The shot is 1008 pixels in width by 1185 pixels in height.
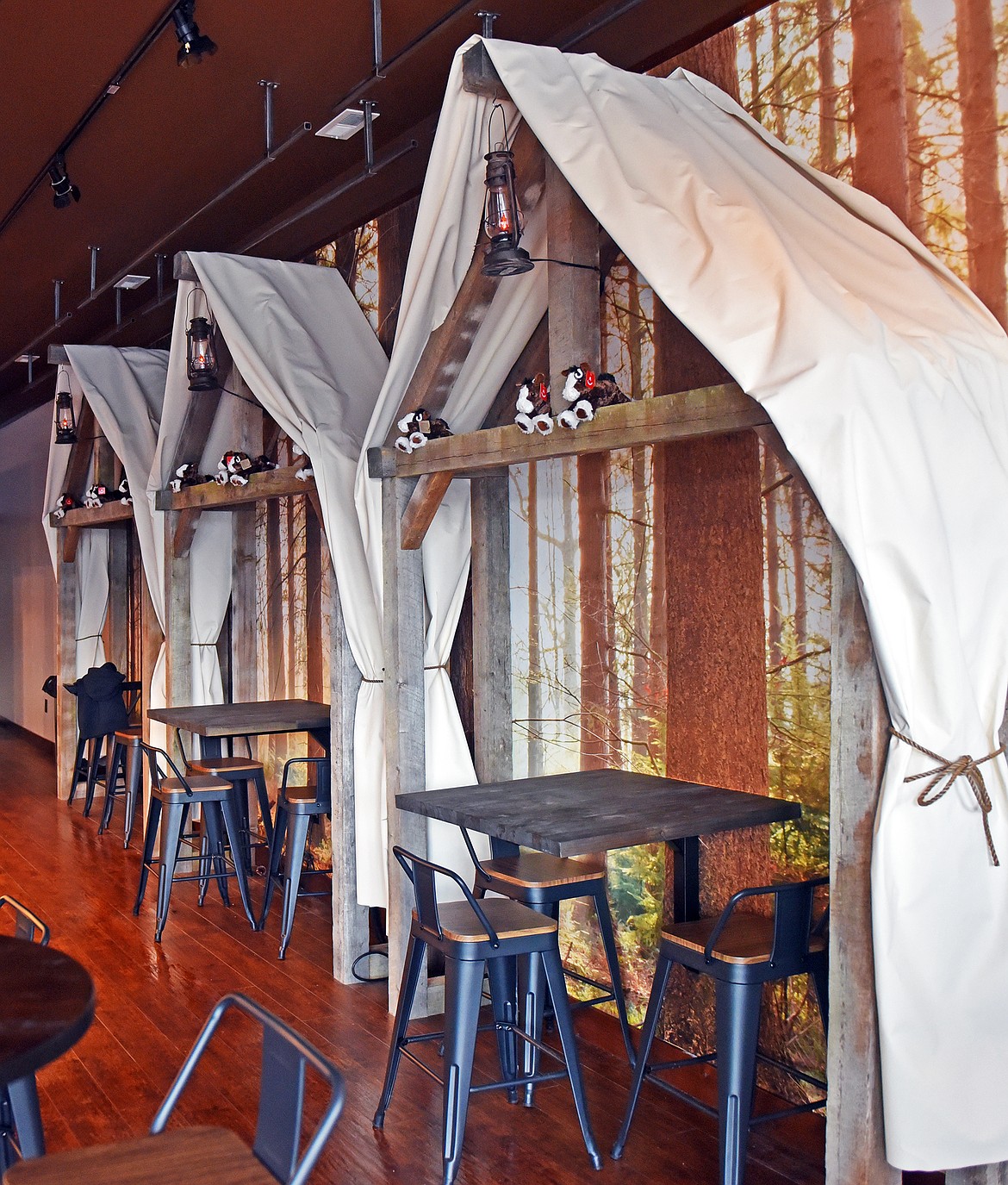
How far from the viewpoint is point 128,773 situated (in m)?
7.39

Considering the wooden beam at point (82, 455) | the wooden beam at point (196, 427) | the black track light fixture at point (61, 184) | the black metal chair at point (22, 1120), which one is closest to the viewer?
the black metal chair at point (22, 1120)

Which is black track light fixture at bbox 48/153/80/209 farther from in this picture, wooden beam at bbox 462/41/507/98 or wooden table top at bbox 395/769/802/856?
wooden table top at bbox 395/769/802/856

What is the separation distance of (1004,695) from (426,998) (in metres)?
2.40

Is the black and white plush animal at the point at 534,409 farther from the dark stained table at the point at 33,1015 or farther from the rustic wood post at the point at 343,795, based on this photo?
the dark stained table at the point at 33,1015

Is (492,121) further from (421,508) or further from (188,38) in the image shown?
(421,508)

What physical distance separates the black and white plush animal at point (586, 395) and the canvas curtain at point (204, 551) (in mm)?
3338

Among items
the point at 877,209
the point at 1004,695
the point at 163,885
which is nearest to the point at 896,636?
the point at 1004,695

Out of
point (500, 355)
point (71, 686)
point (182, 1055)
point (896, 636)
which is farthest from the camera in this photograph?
point (71, 686)

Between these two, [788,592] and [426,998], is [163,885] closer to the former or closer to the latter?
[426,998]

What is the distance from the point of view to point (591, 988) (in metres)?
4.17

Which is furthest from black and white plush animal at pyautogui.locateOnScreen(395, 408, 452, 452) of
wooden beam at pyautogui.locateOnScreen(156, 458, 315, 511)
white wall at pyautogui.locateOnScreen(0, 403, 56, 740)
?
white wall at pyautogui.locateOnScreen(0, 403, 56, 740)

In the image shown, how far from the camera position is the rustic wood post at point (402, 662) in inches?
162

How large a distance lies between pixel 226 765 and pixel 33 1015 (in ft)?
11.4

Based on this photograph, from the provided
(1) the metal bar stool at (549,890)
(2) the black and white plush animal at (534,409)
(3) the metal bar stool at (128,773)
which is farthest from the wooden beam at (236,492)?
(1) the metal bar stool at (549,890)
